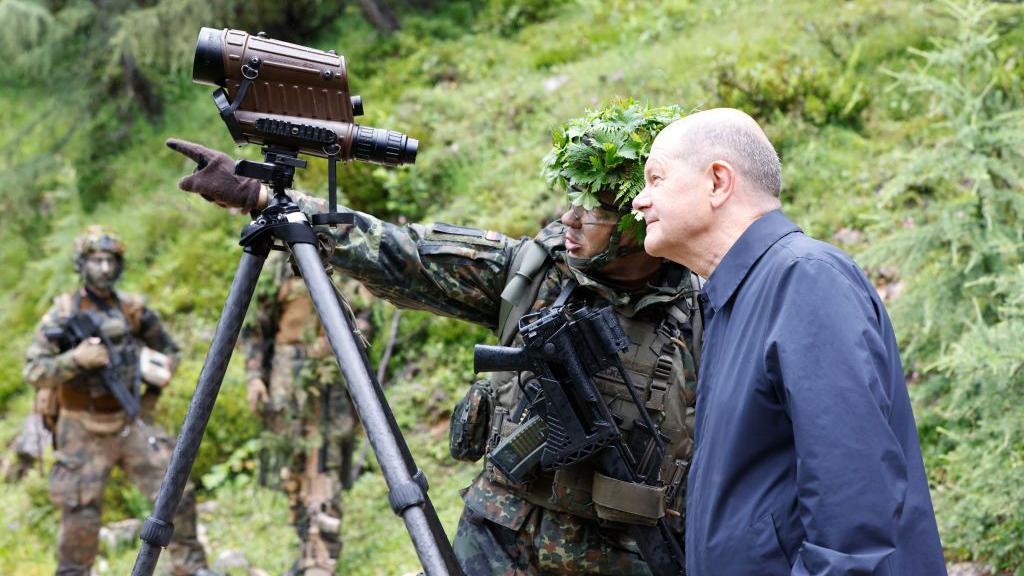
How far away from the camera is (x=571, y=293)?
3.00 metres

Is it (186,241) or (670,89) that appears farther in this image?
(186,241)

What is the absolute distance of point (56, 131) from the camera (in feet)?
47.8

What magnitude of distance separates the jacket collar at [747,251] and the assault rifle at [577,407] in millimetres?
685

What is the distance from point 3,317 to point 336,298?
11899 millimetres

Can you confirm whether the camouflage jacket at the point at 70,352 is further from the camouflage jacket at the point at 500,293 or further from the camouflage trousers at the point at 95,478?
the camouflage jacket at the point at 500,293

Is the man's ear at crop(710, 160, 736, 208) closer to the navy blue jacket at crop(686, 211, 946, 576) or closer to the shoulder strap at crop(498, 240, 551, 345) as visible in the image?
the navy blue jacket at crop(686, 211, 946, 576)

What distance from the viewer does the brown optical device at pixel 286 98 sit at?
2.66 meters

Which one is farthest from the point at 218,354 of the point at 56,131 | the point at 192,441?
the point at 56,131

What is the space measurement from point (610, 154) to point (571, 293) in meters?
0.45

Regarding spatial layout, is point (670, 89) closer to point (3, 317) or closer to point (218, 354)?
point (218, 354)

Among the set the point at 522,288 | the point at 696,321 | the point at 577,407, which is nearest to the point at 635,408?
the point at 577,407

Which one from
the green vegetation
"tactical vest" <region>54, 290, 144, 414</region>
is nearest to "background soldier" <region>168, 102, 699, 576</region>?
the green vegetation

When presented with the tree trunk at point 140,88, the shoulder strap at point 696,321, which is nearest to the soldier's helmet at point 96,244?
the shoulder strap at point 696,321

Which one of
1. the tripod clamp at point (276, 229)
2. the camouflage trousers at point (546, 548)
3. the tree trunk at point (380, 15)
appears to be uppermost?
the tree trunk at point (380, 15)
